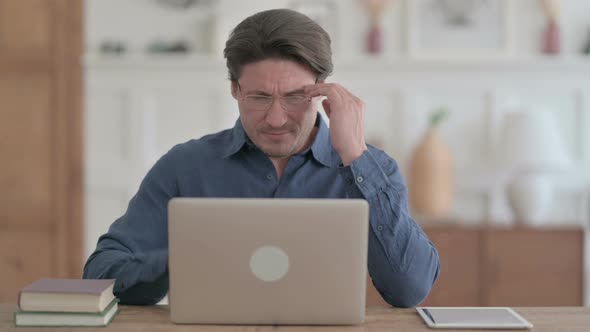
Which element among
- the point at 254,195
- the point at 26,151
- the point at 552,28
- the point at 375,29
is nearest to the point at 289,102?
the point at 254,195

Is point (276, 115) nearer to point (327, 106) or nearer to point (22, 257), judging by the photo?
point (327, 106)

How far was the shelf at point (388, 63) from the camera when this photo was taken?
422 cm

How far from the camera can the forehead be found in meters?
1.92

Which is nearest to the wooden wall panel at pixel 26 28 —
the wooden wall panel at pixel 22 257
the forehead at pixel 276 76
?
the wooden wall panel at pixel 22 257

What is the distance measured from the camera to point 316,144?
6.83ft

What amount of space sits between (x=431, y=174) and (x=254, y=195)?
2125 mm

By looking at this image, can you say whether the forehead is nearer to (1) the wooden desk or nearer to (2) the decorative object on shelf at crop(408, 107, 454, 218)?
(1) the wooden desk

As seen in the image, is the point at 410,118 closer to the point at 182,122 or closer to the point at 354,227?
the point at 182,122

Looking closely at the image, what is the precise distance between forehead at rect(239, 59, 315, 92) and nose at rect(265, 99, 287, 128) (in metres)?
0.04

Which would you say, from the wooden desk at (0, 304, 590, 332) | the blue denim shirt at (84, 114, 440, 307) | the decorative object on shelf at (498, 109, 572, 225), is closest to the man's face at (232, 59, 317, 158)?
the blue denim shirt at (84, 114, 440, 307)

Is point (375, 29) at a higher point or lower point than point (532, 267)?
higher

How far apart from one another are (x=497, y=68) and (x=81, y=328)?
3297 mm

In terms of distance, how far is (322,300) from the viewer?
1452 millimetres

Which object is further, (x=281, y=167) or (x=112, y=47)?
(x=112, y=47)
